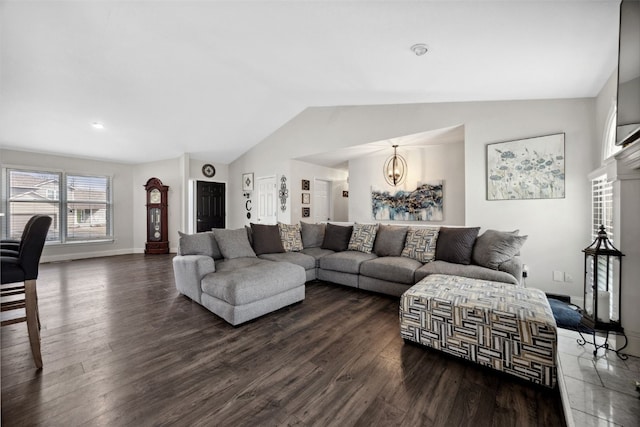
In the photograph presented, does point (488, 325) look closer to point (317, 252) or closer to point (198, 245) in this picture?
point (317, 252)

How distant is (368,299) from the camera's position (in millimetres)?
3148

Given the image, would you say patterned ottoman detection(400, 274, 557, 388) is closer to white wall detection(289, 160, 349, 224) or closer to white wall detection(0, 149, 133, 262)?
white wall detection(289, 160, 349, 224)

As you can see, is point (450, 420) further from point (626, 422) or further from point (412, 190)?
point (412, 190)

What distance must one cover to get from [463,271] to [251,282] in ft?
7.29

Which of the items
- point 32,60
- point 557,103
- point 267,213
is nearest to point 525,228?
point 557,103

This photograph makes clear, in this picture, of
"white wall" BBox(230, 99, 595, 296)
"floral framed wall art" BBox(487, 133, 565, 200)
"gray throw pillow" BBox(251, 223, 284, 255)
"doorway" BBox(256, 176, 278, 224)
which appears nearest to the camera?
"white wall" BBox(230, 99, 595, 296)

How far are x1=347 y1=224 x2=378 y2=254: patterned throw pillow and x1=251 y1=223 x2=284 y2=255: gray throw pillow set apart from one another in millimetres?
1104

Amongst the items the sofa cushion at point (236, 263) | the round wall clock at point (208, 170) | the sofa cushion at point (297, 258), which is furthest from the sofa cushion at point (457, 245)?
the round wall clock at point (208, 170)

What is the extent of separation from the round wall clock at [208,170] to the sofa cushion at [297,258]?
4113 millimetres

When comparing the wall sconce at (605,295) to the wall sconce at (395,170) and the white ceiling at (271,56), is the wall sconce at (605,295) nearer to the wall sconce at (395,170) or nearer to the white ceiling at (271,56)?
the white ceiling at (271,56)

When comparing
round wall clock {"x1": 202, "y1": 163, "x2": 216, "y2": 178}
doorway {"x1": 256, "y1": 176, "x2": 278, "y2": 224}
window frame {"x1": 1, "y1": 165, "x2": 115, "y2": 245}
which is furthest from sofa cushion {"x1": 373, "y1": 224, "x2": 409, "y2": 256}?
window frame {"x1": 1, "y1": 165, "x2": 115, "y2": 245}

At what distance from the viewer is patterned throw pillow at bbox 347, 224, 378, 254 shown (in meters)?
3.90

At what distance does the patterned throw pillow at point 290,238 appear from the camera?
4.06 meters

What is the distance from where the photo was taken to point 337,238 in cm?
420
